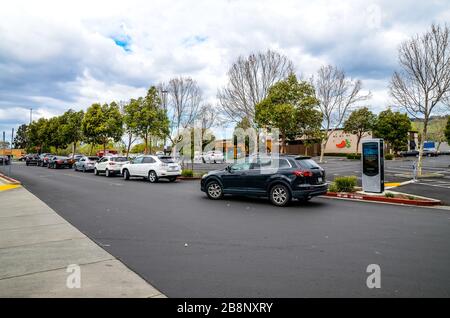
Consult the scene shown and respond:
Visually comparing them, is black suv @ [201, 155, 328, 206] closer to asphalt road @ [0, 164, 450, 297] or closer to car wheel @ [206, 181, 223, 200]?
car wheel @ [206, 181, 223, 200]

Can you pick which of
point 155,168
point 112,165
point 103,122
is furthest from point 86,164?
point 155,168

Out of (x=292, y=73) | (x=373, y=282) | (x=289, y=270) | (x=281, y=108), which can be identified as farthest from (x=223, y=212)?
(x=292, y=73)

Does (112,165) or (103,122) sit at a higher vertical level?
(103,122)

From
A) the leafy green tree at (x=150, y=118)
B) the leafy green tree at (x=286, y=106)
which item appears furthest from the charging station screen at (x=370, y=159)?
the leafy green tree at (x=150, y=118)

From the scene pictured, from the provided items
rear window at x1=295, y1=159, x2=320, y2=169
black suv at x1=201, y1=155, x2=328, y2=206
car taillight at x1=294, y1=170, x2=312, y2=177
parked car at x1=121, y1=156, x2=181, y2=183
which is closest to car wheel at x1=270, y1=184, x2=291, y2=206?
black suv at x1=201, y1=155, x2=328, y2=206

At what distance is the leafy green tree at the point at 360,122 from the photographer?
47.8 m

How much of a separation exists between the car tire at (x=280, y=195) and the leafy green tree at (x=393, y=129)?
155 feet

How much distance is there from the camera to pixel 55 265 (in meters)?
5.03

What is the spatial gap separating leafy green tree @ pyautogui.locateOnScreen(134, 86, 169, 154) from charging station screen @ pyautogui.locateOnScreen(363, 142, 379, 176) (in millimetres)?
20509

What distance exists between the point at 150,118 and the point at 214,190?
19.4m

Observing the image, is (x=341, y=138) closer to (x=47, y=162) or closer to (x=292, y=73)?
(x=292, y=73)

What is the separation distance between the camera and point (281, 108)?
2534 centimetres

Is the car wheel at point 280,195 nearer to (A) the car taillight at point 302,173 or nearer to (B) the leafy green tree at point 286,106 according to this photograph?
(A) the car taillight at point 302,173

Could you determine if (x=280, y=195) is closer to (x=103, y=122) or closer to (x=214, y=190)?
(x=214, y=190)
